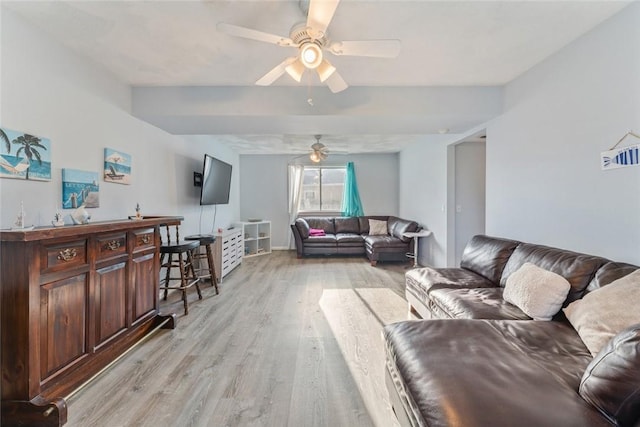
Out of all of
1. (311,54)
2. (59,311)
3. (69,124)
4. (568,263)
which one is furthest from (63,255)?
(568,263)

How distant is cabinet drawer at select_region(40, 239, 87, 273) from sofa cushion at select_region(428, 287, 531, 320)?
2.59m

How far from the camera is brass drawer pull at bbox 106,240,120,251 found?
81.4 inches

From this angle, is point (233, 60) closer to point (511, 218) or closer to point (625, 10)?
point (625, 10)

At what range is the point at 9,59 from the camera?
1.78m

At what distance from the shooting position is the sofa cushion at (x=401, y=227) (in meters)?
5.38

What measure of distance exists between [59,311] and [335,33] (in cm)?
260

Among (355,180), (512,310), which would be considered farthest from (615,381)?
(355,180)

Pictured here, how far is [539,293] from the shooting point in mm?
1820

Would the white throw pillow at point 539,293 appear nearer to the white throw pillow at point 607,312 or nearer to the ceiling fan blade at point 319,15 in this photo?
the white throw pillow at point 607,312

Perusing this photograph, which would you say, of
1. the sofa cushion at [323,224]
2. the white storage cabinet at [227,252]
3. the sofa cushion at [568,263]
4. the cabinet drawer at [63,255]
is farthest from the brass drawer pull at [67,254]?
the sofa cushion at [323,224]

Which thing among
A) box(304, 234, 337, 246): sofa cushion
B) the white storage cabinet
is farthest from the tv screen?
box(304, 234, 337, 246): sofa cushion

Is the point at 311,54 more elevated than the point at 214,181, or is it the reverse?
the point at 311,54

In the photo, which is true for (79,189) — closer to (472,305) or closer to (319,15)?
(319,15)

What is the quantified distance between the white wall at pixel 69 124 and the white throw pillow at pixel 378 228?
4241 mm
